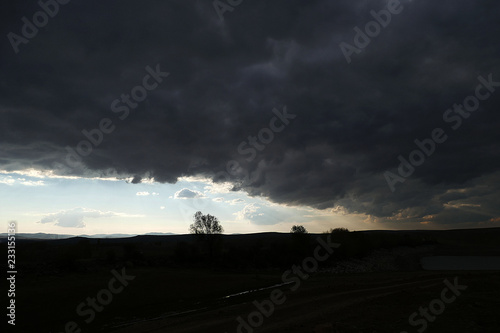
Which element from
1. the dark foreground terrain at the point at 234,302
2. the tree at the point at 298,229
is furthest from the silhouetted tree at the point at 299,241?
the dark foreground terrain at the point at 234,302

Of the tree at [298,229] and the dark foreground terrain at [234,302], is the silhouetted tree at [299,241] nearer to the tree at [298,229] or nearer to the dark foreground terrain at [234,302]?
the tree at [298,229]

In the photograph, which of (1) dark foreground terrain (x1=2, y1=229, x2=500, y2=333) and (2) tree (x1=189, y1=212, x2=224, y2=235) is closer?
(1) dark foreground terrain (x1=2, y1=229, x2=500, y2=333)

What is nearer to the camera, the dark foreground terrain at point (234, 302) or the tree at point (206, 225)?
the dark foreground terrain at point (234, 302)

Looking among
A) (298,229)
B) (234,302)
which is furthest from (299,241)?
(234,302)

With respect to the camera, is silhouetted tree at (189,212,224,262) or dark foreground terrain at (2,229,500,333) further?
silhouetted tree at (189,212,224,262)

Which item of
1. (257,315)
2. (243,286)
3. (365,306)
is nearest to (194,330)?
(257,315)

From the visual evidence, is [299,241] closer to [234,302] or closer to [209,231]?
[209,231]

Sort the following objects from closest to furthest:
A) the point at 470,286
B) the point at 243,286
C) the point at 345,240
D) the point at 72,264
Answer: the point at 470,286 < the point at 243,286 < the point at 72,264 < the point at 345,240

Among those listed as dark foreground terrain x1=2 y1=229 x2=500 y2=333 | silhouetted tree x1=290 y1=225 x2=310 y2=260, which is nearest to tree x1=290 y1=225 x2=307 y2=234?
silhouetted tree x1=290 y1=225 x2=310 y2=260

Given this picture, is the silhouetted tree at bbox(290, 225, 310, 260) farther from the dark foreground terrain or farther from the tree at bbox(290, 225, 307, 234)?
the dark foreground terrain

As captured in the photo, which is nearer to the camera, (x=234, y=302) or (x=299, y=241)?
(x=234, y=302)

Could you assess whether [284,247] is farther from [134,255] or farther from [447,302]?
[447,302]

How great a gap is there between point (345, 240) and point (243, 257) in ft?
89.2

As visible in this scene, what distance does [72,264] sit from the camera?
48.4m
